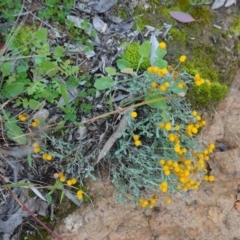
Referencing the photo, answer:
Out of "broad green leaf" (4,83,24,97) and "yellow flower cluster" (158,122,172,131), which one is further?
"broad green leaf" (4,83,24,97)

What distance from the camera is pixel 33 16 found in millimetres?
2625

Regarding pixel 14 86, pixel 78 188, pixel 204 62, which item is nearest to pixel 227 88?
pixel 204 62

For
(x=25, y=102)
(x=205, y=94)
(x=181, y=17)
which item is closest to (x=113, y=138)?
(x=25, y=102)

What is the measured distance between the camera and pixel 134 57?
8.73 feet

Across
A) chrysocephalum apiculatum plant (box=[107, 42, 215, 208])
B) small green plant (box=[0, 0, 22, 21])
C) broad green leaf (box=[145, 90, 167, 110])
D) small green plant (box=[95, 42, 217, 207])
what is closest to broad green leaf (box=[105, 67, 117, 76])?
small green plant (box=[95, 42, 217, 207])

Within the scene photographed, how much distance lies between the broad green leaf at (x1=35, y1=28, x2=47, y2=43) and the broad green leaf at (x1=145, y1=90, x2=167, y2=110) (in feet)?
2.03

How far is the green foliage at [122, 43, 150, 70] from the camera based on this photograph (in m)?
2.65

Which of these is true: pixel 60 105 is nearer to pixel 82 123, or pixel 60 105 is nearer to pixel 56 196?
pixel 82 123

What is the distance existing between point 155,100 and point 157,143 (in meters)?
0.30

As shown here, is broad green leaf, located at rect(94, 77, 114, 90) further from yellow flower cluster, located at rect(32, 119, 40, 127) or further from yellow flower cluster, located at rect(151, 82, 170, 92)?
yellow flower cluster, located at rect(32, 119, 40, 127)

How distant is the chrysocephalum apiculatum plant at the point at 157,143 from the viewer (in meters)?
2.45

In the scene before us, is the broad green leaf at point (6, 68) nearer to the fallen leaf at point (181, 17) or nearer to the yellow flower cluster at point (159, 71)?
the yellow flower cluster at point (159, 71)

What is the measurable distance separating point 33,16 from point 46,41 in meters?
0.16

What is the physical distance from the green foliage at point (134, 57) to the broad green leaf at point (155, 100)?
277mm
